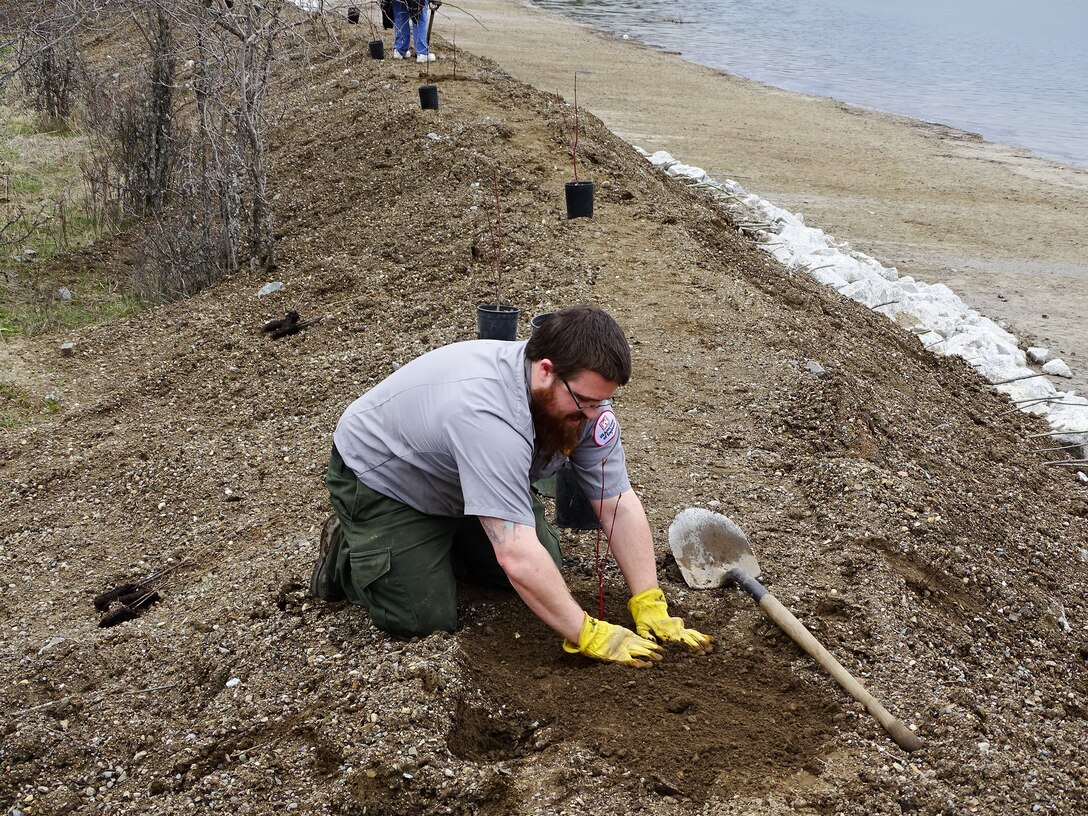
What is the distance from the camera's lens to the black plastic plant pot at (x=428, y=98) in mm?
8789

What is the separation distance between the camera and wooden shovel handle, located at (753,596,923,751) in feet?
9.20

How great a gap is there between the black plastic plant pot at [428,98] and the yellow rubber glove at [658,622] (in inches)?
259

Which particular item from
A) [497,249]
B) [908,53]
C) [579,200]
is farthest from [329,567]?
[908,53]

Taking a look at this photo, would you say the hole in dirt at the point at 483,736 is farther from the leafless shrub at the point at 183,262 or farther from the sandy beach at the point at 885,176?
the sandy beach at the point at 885,176

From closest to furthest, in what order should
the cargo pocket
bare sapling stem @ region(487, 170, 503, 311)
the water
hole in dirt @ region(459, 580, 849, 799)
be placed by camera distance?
hole in dirt @ region(459, 580, 849, 799)
the cargo pocket
bare sapling stem @ region(487, 170, 503, 311)
the water

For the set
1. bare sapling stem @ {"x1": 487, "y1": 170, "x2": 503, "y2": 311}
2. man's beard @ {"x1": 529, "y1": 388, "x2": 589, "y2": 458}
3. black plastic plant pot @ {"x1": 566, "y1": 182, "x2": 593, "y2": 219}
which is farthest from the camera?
black plastic plant pot @ {"x1": 566, "y1": 182, "x2": 593, "y2": 219}

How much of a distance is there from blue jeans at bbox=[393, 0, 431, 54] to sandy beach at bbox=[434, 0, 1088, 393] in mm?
2845

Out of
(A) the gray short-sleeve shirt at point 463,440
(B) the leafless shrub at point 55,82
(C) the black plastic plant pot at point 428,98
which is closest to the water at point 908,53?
(C) the black plastic plant pot at point 428,98

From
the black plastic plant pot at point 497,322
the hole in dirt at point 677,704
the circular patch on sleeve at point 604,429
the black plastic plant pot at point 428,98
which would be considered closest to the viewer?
the hole in dirt at point 677,704

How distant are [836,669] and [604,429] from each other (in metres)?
0.97

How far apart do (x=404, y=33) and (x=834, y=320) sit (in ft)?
24.2

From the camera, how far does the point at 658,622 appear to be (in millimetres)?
3219

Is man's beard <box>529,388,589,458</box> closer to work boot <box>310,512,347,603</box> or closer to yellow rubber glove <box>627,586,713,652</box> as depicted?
yellow rubber glove <box>627,586,713,652</box>

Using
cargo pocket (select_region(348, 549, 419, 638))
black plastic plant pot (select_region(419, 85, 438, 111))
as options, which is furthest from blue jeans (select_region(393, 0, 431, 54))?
cargo pocket (select_region(348, 549, 419, 638))
